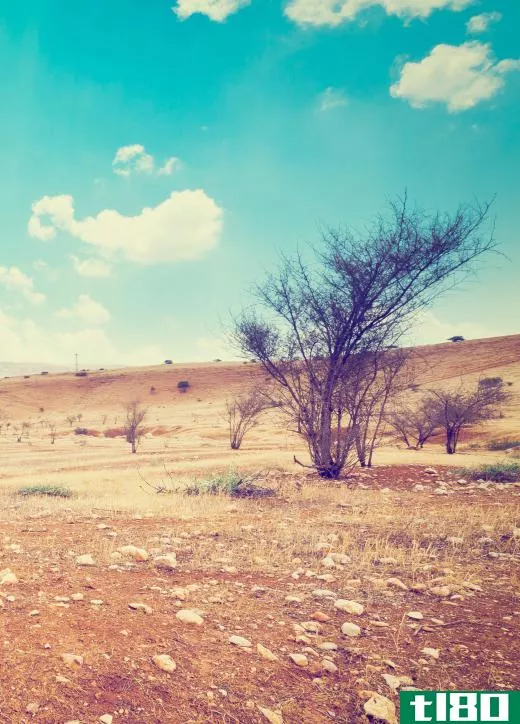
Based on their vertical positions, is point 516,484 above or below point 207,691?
below

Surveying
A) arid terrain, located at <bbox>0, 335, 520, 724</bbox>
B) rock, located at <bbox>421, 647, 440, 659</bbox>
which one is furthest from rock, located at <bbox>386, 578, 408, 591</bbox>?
rock, located at <bbox>421, 647, 440, 659</bbox>

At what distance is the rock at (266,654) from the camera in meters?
2.79

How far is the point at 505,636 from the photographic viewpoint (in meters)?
3.06

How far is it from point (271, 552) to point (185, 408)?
58.1 metres

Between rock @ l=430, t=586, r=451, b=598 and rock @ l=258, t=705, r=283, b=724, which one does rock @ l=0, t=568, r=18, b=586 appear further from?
rock @ l=430, t=586, r=451, b=598

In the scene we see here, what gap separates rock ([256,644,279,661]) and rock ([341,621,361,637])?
0.58 meters

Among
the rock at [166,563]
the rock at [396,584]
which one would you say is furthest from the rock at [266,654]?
the rock at [166,563]

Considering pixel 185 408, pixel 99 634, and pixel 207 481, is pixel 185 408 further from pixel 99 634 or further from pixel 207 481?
pixel 99 634

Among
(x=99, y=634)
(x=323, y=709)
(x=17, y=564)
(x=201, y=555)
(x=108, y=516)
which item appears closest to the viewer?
(x=323, y=709)

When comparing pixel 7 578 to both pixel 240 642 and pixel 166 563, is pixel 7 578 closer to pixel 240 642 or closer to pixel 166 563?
pixel 166 563

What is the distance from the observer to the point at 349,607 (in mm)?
3498

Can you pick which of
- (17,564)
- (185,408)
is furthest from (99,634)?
(185,408)

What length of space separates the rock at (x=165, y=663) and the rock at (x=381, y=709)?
1035 millimetres

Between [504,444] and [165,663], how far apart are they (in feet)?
88.1
